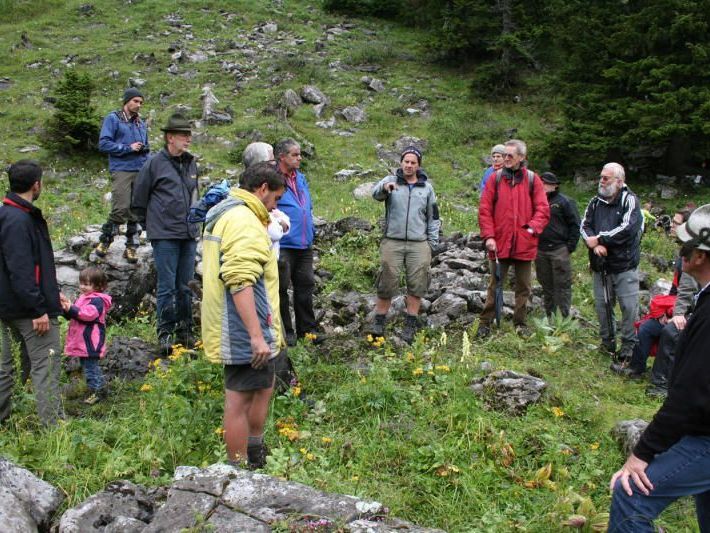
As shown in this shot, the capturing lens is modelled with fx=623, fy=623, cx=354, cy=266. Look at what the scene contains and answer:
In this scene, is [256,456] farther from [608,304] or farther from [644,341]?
[608,304]

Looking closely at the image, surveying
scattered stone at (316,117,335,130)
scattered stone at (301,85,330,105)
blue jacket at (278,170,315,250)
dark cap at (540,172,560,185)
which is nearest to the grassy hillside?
blue jacket at (278,170,315,250)

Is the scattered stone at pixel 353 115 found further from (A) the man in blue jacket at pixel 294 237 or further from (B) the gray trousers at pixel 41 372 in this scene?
(B) the gray trousers at pixel 41 372

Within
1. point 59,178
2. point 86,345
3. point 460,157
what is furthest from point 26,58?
point 86,345

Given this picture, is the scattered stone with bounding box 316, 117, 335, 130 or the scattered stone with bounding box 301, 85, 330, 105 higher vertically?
the scattered stone with bounding box 301, 85, 330, 105

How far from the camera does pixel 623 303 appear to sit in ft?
24.0

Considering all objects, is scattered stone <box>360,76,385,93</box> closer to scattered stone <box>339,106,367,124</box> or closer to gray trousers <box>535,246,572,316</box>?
scattered stone <box>339,106,367,124</box>

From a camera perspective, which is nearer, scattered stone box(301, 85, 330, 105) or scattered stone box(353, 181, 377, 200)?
scattered stone box(353, 181, 377, 200)

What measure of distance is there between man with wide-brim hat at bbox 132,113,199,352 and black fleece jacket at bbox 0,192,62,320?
1600mm

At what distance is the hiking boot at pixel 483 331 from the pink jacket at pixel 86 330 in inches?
159

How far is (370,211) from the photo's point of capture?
42.7ft

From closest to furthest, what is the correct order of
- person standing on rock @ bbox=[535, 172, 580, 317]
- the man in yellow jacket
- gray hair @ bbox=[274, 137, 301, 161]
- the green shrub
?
the man in yellow jacket → gray hair @ bbox=[274, 137, 301, 161] → person standing on rock @ bbox=[535, 172, 580, 317] → the green shrub

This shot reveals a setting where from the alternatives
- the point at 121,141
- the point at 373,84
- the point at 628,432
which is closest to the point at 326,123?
the point at 373,84

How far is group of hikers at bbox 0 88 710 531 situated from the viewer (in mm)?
2922

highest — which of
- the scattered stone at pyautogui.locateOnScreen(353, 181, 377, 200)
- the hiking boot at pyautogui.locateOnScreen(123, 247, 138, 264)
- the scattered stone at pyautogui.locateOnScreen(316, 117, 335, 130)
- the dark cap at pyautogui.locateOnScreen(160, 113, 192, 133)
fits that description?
the dark cap at pyautogui.locateOnScreen(160, 113, 192, 133)
